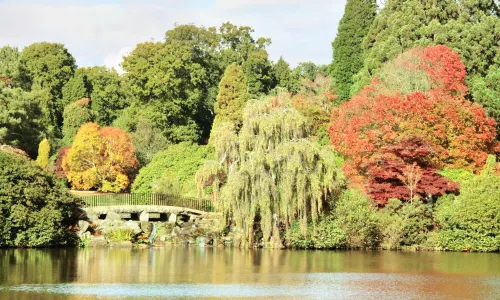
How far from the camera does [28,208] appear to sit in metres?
45.5

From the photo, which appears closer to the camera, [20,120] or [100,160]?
[100,160]

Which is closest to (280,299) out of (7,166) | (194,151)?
(7,166)

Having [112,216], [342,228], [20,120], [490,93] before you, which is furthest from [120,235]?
[490,93]

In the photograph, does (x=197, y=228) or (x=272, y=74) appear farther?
(x=272, y=74)

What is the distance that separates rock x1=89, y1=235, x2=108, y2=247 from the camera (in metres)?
47.7

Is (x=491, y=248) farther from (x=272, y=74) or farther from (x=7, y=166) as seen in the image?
(x=272, y=74)

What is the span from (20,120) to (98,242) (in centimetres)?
1971

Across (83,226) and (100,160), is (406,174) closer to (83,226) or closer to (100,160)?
(83,226)

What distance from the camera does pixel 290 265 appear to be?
1506 inches

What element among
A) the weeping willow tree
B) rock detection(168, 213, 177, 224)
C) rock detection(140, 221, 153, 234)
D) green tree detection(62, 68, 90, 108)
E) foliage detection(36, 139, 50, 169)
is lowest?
rock detection(140, 221, 153, 234)

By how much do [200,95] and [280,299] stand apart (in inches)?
1844

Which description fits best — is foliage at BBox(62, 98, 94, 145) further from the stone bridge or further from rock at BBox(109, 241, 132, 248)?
rock at BBox(109, 241, 132, 248)

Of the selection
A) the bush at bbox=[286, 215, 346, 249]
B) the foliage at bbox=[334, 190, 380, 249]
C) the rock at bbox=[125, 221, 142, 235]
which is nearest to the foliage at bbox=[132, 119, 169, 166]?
the rock at bbox=[125, 221, 142, 235]

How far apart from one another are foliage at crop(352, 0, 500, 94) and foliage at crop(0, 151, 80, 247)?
81.0 feet
